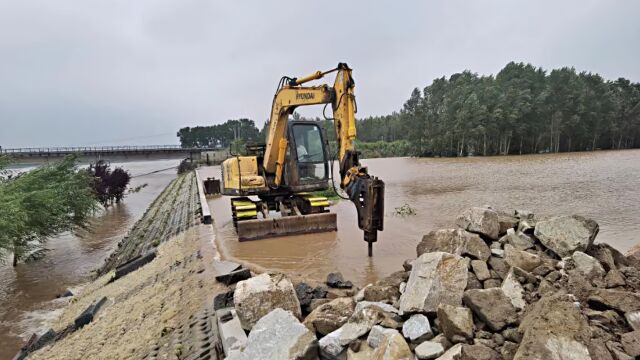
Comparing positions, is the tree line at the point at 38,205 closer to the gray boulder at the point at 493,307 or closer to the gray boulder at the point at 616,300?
the gray boulder at the point at 493,307

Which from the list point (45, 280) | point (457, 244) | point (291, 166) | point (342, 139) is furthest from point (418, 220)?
point (45, 280)

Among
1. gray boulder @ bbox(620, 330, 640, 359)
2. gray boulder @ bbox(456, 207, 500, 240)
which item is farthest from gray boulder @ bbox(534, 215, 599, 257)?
gray boulder @ bbox(620, 330, 640, 359)

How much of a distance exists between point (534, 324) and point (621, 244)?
24.0ft

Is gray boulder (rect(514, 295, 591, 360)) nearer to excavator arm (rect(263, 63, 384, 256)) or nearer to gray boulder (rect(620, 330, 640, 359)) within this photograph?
gray boulder (rect(620, 330, 640, 359))

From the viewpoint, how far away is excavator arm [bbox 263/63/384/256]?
6227 mm

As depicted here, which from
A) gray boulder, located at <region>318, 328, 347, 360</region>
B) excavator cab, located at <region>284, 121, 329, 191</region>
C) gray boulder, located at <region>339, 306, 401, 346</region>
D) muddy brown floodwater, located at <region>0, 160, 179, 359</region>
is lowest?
muddy brown floodwater, located at <region>0, 160, 179, 359</region>

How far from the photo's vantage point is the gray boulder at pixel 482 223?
4.46 metres

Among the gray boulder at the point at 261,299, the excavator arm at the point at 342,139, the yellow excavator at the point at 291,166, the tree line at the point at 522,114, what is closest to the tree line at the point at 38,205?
the yellow excavator at the point at 291,166

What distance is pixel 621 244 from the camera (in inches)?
307

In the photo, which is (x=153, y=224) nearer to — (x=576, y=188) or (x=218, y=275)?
Answer: (x=218, y=275)

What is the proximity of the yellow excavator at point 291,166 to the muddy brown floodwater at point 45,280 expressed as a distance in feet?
15.9

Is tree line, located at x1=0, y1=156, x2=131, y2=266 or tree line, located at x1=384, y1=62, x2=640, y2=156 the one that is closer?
tree line, located at x1=0, y1=156, x2=131, y2=266

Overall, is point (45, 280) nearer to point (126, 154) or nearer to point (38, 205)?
point (38, 205)

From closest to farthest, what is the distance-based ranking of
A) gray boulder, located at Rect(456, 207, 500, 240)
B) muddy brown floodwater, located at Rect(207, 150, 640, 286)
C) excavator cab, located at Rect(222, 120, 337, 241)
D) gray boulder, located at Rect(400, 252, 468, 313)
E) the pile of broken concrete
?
the pile of broken concrete < gray boulder, located at Rect(400, 252, 468, 313) < gray boulder, located at Rect(456, 207, 500, 240) < muddy brown floodwater, located at Rect(207, 150, 640, 286) < excavator cab, located at Rect(222, 120, 337, 241)
